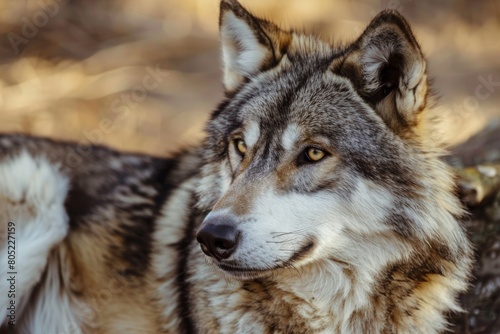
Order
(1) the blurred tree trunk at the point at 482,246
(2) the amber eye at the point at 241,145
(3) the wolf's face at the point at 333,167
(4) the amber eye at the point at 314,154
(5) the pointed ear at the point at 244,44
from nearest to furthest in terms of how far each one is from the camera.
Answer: (3) the wolf's face at the point at 333,167
(4) the amber eye at the point at 314,154
(2) the amber eye at the point at 241,145
(5) the pointed ear at the point at 244,44
(1) the blurred tree trunk at the point at 482,246

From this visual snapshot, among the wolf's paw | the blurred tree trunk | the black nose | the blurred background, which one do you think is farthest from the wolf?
the blurred background

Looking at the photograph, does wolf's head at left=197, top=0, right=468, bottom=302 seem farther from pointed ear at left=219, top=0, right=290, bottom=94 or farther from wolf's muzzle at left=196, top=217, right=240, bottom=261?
pointed ear at left=219, top=0, right=290, bottom=94

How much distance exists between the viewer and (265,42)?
13.6 feet

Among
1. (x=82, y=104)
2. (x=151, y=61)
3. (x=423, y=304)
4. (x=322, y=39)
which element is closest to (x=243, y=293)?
(x=423, y=304)

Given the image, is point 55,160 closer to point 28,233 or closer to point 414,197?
point 28,233

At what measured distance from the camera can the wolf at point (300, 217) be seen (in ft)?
11.1

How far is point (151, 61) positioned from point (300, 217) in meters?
6.88

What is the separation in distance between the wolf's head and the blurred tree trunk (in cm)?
88

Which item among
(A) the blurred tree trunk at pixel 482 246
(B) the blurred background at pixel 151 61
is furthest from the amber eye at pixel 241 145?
(B) the blurred background at pixel 151 61

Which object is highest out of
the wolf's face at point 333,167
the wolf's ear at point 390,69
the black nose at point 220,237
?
the wolf's ear at point 390,69

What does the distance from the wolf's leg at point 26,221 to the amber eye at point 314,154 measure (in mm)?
2067

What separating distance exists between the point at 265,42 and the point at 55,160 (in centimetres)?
191

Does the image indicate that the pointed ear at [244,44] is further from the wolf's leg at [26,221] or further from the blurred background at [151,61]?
the blurred background at [151,61]

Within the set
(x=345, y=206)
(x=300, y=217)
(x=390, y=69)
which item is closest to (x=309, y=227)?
(x=300, y=217)
